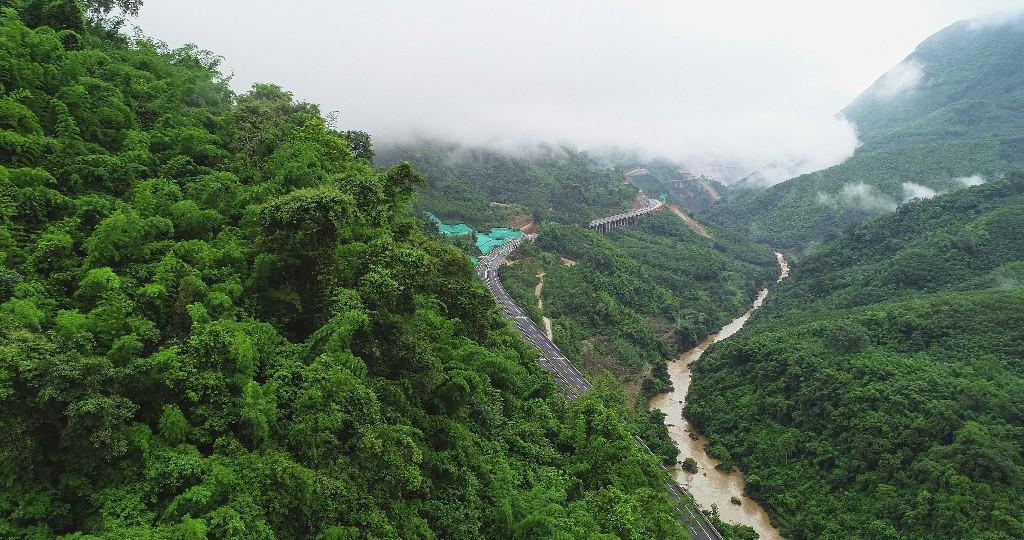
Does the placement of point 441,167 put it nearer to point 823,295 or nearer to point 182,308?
point 823,295

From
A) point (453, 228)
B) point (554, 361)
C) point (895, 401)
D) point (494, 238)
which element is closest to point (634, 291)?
point (494, 238)

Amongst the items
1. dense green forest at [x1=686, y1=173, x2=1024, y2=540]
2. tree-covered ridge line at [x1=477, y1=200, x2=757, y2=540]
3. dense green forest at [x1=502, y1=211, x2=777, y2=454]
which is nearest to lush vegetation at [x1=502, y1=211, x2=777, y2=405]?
dense green forest at [x1=502, y1=211, x2=777, y2=454]

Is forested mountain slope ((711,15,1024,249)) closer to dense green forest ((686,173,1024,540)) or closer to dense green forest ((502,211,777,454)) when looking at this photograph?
dense green forest ((502,211,777,454))

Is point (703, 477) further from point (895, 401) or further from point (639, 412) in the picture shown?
point (895, 401)

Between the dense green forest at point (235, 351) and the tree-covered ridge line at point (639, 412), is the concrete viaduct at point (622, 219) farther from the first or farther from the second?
the dense green forest at point (235, 351)

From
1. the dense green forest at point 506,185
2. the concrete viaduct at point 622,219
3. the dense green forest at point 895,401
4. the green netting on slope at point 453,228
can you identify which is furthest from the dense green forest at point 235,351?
the concrete viaduct at point 622,219
